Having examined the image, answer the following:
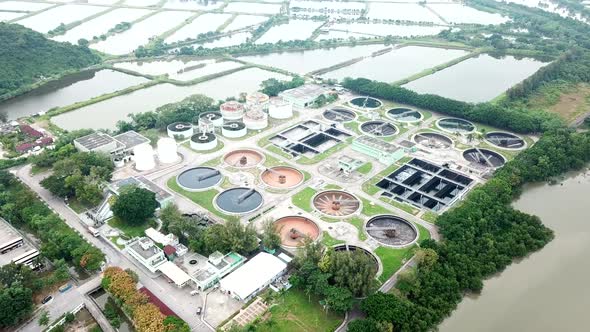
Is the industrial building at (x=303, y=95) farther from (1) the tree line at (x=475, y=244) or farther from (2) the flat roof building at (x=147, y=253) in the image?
(2) the flat roof building at (x=147, y=253)

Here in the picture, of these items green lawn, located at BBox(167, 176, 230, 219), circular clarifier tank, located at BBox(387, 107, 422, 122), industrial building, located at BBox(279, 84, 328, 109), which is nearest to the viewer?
green lawn, located at BBox(167, 176, 230, 219)

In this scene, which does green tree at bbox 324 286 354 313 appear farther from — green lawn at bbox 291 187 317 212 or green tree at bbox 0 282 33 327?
green tree at bbox 0 282 33 327

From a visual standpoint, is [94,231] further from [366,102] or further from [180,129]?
[366,102]

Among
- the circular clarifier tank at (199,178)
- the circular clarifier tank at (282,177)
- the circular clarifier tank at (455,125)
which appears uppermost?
the circular clarifier tank at (455,125)

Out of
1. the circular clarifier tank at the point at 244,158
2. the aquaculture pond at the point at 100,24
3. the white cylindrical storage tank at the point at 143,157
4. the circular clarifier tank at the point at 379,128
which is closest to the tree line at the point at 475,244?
the circular clarifier tank at the point at 379,128

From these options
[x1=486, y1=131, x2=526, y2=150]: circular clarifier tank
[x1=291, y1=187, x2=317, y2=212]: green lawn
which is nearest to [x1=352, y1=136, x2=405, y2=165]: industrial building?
[x1=291, y1=187, x2=317, y2=212]: green lawn
